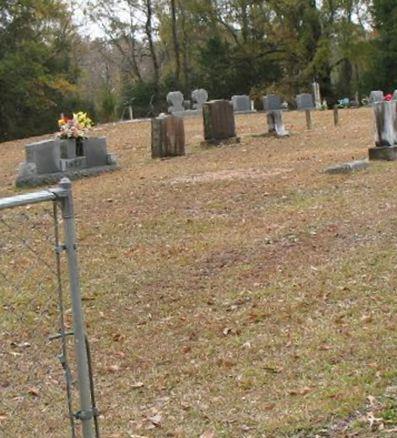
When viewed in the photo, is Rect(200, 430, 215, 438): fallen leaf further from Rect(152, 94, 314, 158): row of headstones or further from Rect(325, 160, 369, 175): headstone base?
Rect(152, 94, 314, 158): row of headstones

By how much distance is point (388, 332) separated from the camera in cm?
547

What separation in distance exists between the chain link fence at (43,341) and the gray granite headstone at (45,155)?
19.6 ft

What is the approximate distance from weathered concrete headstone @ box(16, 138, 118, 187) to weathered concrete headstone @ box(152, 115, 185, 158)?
1345mm

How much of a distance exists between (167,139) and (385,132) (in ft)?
17.6

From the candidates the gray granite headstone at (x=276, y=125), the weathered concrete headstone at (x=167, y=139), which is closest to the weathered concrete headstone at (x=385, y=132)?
the weathered concrete headstone at (x=167, y=139)

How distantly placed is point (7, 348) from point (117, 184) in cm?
758

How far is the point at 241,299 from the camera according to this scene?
6926 millimetres

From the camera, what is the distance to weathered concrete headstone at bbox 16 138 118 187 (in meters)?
15.0

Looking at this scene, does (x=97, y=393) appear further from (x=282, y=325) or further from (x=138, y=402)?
(x=282, y=325)

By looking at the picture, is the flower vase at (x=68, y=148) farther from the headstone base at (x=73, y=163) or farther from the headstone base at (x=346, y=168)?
the headstone base at (x=346, y=168)

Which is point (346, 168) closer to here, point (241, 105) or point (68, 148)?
point (68, 148)

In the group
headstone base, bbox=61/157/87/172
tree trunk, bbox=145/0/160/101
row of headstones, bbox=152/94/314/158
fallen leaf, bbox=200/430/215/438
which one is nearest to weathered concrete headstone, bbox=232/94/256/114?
row of headstones, bbox=152/94/314/158

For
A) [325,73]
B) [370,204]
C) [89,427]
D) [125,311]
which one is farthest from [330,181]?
[325,73]

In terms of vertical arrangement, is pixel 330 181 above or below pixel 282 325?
above
